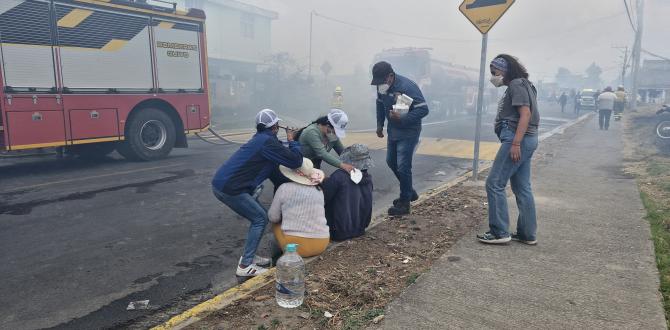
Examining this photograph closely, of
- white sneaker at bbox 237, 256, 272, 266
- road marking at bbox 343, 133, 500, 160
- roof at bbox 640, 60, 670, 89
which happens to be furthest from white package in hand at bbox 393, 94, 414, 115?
roof at bbox 640, 60, 670, 89

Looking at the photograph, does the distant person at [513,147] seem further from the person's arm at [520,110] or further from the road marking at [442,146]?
the road marking at [442,146]

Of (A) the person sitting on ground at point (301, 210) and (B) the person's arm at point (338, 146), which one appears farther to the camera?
(B) the person's arm at point (338, 146)

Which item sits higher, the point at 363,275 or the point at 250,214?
the point at 250,214

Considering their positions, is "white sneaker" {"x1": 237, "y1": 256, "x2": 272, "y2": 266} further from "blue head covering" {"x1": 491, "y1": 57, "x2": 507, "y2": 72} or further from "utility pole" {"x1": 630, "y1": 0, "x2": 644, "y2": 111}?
"utility pole" {"x1": 630, "y1": 0, "x2": 644, "y2": 111}

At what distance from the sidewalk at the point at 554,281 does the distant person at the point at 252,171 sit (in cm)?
136

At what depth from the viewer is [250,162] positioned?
3.84m

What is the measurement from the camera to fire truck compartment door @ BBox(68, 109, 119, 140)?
8.70 meters

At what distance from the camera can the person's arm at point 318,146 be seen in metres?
4.58

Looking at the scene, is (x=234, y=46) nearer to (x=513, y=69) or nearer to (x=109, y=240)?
(x=109, y=240)

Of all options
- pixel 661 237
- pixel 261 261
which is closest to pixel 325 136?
pixel 261 261

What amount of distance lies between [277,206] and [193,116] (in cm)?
761

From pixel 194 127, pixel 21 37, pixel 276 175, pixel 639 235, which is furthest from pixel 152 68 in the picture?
Result: pixel 639 235

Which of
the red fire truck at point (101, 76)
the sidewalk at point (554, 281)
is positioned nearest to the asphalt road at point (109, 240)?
the red fire truck at point (101, 76)

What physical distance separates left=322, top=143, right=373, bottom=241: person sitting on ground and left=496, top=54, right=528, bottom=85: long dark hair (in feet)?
4.99
